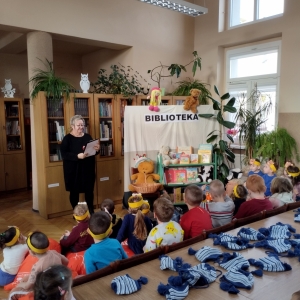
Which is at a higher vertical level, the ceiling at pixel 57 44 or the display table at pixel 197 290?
the ceiling at pixel 57 44

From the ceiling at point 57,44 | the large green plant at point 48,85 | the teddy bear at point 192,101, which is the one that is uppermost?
the ceiling at point 57,44

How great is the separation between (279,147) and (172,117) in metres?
1.77

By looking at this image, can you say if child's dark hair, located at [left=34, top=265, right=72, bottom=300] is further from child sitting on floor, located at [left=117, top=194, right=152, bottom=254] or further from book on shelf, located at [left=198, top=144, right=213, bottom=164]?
book on shelf, located at [left=198, top=144, right=213, bottom=164]

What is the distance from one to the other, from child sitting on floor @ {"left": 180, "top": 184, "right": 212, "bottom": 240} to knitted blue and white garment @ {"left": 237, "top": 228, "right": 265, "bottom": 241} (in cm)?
36

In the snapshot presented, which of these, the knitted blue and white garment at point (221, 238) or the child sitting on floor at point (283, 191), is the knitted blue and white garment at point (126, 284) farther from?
the child sitting on floor at point (283, 191)

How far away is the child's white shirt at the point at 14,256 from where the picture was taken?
241 cm

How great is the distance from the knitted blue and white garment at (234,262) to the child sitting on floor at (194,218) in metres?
0.64

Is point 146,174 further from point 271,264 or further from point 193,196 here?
point 271,264

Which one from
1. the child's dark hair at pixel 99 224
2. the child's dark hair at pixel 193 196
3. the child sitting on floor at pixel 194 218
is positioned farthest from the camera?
the child's dark hair at pixel 193 196

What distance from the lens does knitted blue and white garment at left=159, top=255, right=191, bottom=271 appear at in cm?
151

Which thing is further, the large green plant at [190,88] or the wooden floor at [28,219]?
the large green plant at [190,88]

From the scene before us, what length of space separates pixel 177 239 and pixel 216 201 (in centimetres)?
71

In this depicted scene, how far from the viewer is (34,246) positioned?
6.50 ft

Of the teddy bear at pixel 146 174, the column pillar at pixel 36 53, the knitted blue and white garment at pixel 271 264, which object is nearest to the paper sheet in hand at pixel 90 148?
the teddy bear at pixel 146 174
